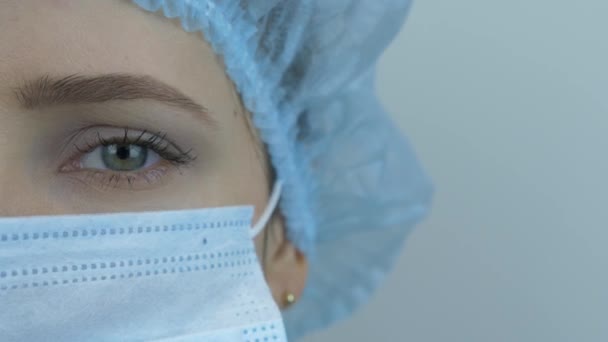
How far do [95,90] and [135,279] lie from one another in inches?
9.5

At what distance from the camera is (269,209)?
1006 mm

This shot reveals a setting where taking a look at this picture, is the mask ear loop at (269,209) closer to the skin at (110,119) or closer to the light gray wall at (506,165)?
the skin at (110,119)

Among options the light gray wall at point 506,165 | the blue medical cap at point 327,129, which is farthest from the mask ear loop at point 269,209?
the light gray wall at point 506,165

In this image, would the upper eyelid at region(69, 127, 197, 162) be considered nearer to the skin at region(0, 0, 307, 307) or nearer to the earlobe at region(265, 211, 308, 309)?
the skin at region(0, 0, 307, 307)

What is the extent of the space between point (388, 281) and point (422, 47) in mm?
553

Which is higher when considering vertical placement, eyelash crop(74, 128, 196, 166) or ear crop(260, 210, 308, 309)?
eyelash crop(74, 128, 196, 166)

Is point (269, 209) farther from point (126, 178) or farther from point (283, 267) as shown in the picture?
point (126, 178)

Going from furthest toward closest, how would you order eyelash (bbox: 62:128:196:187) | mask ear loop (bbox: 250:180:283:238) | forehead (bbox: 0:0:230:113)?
1. mask ear loop (bbox: 250:180:283:238)
2. eyelash (bbox: 62:128:196:187)
3. forehead (bbox: 0:0:230:113)

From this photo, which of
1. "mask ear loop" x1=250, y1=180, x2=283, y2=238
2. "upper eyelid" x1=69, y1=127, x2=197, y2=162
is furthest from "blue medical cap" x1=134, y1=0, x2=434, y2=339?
"upper eyelid" x1=69, y1=127, x2=197, y2=162

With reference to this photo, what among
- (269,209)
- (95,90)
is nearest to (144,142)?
(95,90)

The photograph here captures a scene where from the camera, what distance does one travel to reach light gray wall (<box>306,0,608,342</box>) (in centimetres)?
126

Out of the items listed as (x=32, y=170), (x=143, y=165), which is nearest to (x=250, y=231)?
(x=143, y=165)

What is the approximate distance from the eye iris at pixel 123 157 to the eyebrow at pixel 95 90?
0.30ft

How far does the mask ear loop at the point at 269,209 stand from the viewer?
96 cm
